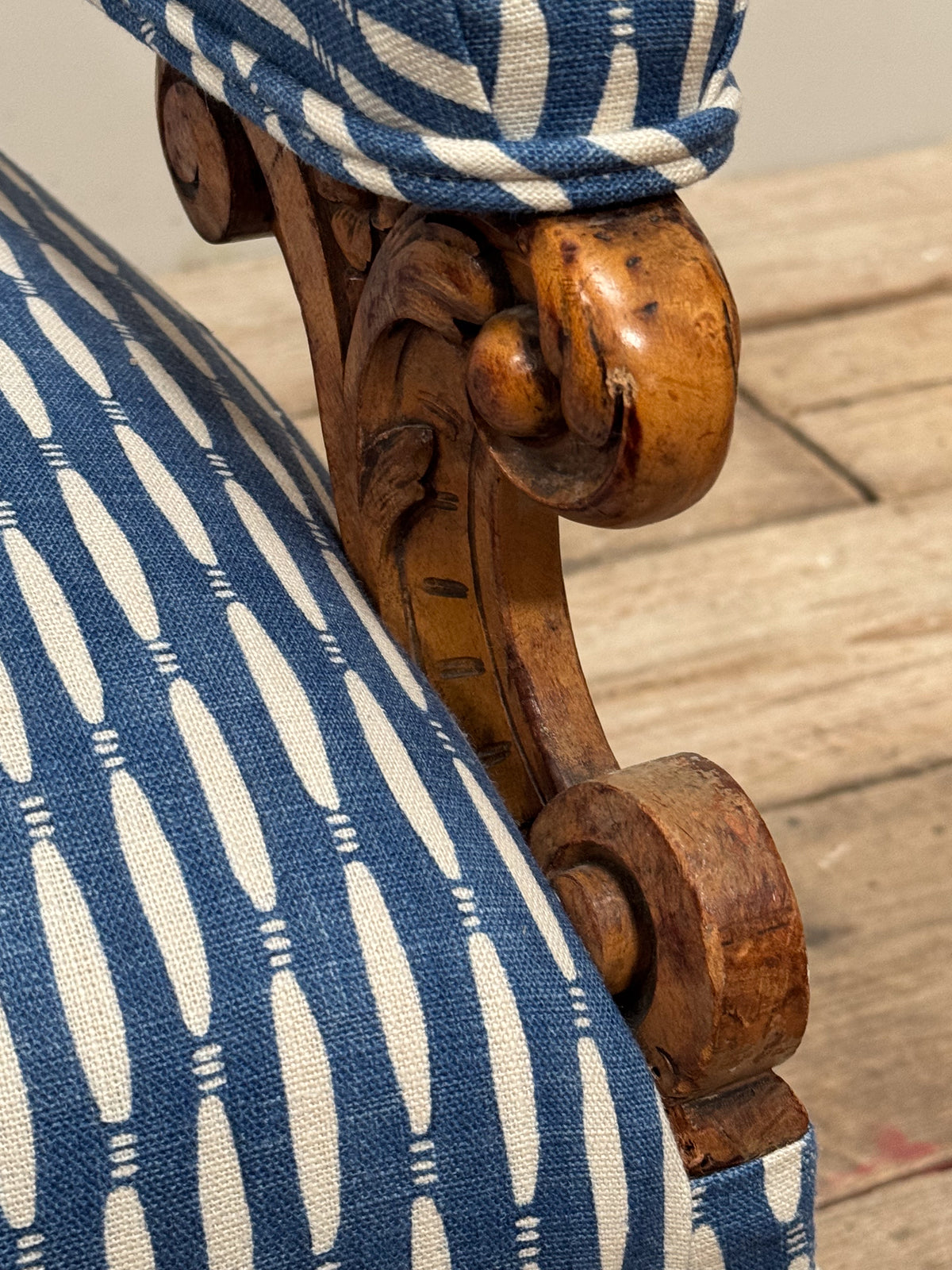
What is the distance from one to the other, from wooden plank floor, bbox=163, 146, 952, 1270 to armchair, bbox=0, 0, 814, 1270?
455 mm

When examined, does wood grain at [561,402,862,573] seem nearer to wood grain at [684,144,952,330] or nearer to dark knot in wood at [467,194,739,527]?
wood grain at [684,144,952,330]

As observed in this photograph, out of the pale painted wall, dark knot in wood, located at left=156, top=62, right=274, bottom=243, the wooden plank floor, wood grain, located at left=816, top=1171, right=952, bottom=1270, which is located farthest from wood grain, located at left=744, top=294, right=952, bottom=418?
dark knot in wood, located at left=156, top=62, right=274, bottom=243

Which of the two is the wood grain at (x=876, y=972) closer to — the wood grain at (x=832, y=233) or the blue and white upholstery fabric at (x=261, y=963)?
the blue and white upholstery fabric at (x=261, y=963)

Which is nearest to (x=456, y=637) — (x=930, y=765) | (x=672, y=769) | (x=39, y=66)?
(x=672, y=769)

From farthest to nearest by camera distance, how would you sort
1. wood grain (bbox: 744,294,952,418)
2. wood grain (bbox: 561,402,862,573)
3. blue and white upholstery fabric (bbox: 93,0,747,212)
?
1. wood grain (bbox: 744,294,952,418)
2. wood grain (bbox: 561,402,862,573)
3. blue and white upholstery fabric (bbox: 93,0,747,212)

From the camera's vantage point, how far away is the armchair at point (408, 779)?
1.02 ft

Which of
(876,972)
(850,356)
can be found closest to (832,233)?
(850,356)

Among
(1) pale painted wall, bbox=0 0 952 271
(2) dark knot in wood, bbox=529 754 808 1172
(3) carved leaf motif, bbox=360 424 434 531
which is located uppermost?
(3) carved leaf motif, bbox=360 424 434 531

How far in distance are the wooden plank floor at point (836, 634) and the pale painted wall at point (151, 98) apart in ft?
0.49

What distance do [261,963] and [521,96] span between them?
0.61 ft

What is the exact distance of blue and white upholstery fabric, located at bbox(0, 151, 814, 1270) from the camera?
309mm

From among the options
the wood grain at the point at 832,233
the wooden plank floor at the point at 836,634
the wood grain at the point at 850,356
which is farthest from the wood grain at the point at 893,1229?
the wood grain at the point at 832,233

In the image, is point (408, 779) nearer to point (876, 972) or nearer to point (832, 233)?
point (876, 972)

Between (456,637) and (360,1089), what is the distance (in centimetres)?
16
